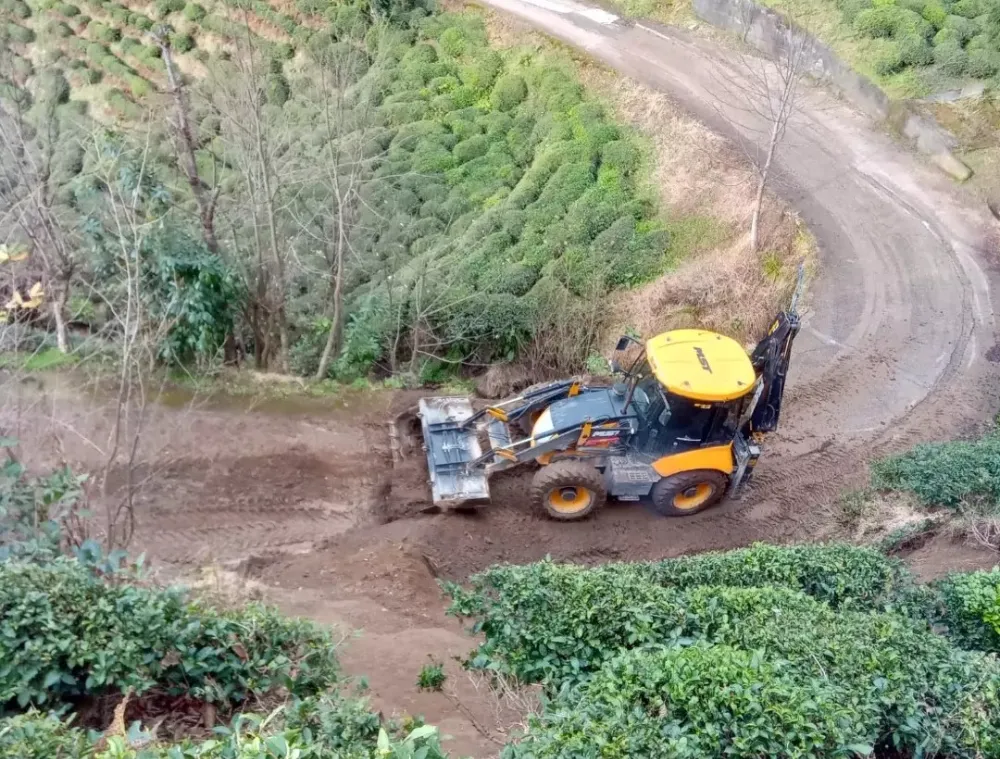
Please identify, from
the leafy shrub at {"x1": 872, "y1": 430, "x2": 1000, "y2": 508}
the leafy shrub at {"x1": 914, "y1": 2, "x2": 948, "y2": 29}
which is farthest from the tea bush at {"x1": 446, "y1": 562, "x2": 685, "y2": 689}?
the leafy shrub at {"x1": 914, "y1": 2, "x2": 948, "y2": 29}

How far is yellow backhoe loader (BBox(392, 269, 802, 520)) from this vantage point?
10508mm

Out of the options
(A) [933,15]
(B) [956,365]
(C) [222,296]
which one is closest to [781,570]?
(B) [956,365]

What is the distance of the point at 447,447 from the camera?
447 inches

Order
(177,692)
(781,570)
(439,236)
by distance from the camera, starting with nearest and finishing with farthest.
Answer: (177,692) → (781,570) → (439,236)

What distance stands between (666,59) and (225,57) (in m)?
12.5

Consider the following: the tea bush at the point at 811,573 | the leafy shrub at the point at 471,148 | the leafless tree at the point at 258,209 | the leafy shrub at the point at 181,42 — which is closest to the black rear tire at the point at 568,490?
the tea bush at the point at 811,573

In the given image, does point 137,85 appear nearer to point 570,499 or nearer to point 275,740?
point 570,499

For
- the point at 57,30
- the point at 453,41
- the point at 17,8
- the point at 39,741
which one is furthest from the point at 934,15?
the point at 17,8

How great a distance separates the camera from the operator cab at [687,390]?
401 inches

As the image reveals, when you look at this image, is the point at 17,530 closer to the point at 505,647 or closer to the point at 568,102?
the point at 505,647

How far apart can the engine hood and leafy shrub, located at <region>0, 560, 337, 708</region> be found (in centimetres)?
494

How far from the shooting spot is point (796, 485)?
11.9 meters

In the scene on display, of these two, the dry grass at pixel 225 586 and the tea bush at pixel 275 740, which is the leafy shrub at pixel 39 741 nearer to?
the tea bush at pixel 275 740

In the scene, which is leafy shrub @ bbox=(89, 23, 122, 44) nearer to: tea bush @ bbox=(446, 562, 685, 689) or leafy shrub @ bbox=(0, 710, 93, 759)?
tea bush @ bbox=(446, 562, 685, 689)
